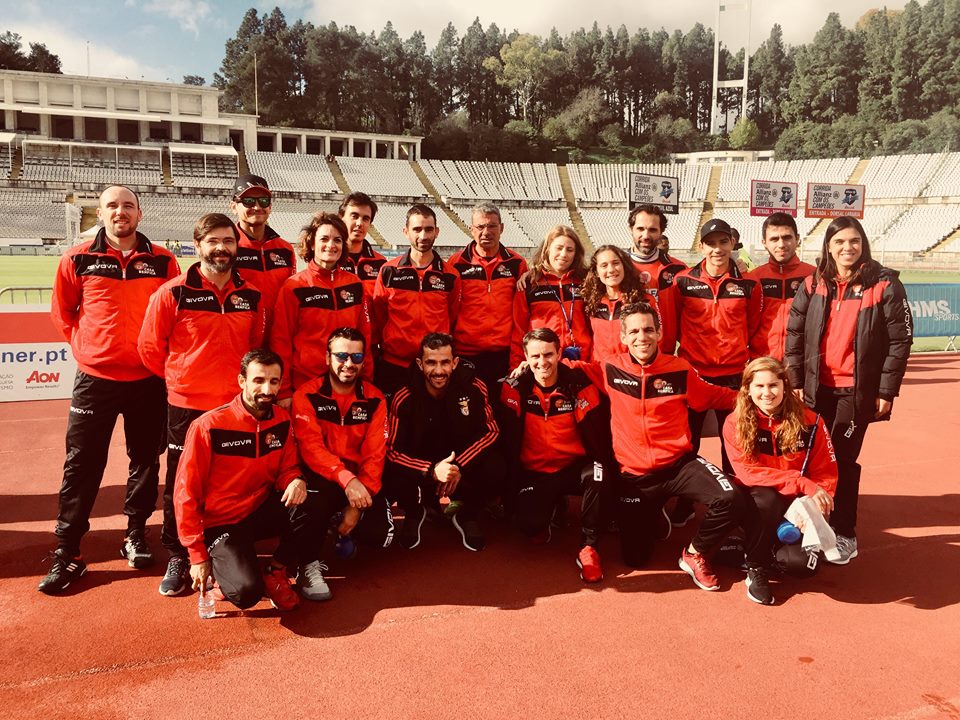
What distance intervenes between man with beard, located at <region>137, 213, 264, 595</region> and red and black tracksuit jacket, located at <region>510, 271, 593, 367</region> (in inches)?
77.9

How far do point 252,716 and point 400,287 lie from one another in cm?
299

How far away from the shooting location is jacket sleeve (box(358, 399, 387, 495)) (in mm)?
4457

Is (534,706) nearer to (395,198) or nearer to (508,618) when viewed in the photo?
(508,618)

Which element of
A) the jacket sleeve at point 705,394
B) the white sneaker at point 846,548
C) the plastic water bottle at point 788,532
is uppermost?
the jacket sleeve at point 705,394

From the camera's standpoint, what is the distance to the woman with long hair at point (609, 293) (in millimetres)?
4879

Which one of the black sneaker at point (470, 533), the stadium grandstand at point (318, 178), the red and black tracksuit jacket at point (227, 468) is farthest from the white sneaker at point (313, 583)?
the stadium grandstand at point (318, 178)

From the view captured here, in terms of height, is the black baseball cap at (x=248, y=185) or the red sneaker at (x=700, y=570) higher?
the black baseball cap at (x=248, y=185)

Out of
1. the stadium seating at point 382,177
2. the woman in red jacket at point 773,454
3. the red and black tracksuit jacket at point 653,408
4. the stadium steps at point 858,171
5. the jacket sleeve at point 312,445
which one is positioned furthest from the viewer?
the stadium seating at point 382,177

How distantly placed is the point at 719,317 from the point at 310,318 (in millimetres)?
2827

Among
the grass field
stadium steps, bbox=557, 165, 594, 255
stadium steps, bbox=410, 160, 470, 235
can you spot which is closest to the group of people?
the grass field

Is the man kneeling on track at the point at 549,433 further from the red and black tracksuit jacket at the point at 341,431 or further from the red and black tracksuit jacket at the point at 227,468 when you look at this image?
the red and black tracksuit jacket at the point at 227,468

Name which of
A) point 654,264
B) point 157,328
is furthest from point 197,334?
point 654,264

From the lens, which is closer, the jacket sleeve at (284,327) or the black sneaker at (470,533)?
the jacket sleeve at (284,327)

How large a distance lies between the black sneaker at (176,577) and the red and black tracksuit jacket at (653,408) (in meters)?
2.76
